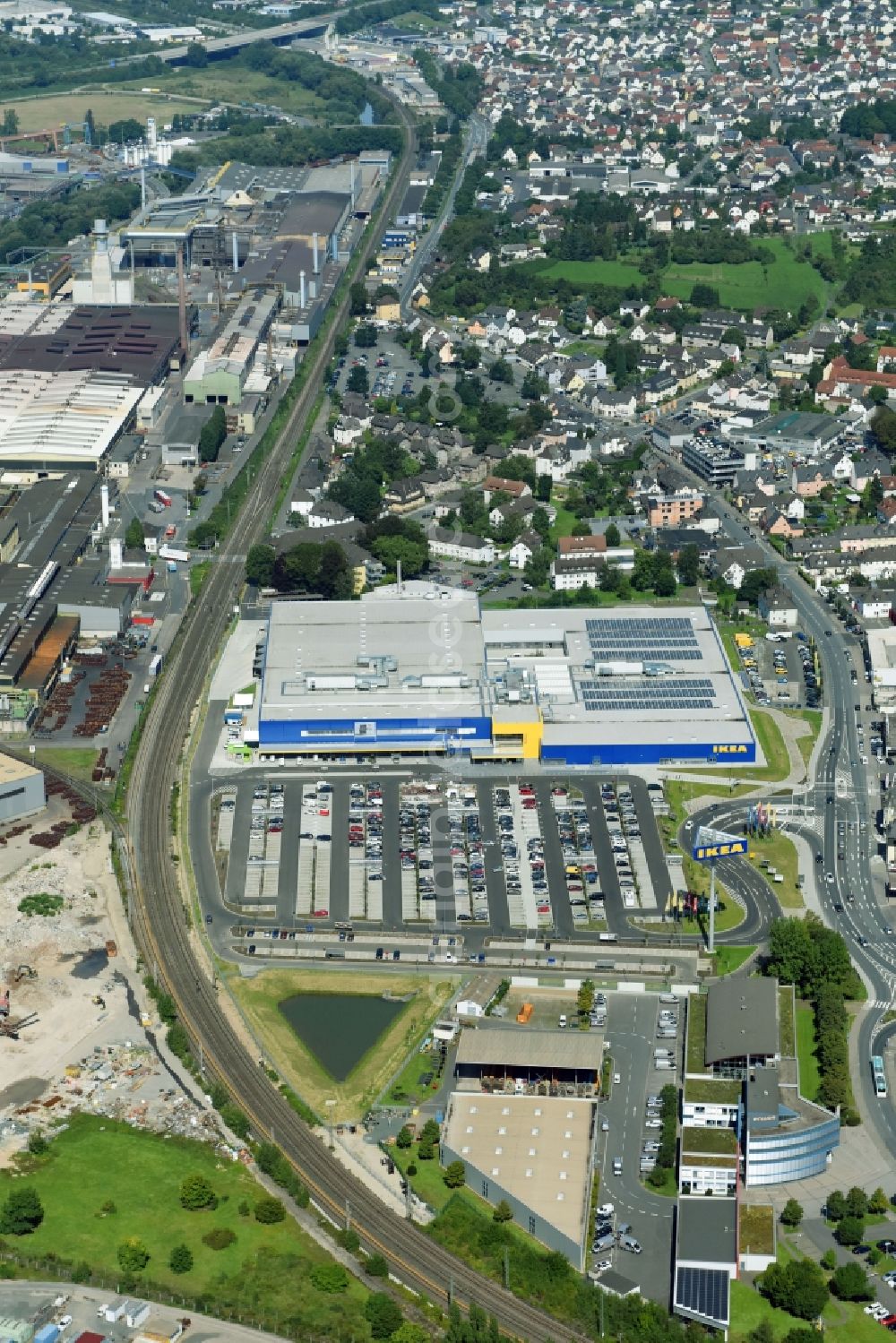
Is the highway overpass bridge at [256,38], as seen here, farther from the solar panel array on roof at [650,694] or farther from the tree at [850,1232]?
the tree at [850,1232]

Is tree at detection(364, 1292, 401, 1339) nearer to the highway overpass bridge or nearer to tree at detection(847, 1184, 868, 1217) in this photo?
tree at detection(847, 1184, 868, 1217)

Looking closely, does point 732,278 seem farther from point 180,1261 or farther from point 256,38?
point 180,1261

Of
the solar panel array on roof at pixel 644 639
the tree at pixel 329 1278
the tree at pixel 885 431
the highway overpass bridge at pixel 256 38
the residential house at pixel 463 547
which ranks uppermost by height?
the tree at pixel 329 1278

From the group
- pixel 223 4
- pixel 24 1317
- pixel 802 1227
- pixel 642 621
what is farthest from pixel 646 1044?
pixel 223 4

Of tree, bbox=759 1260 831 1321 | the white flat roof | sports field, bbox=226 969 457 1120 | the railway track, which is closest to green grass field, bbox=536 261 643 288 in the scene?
the railway track

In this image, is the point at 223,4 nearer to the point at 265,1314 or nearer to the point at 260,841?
the point at 260,841

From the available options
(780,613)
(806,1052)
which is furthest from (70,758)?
(806,1052)

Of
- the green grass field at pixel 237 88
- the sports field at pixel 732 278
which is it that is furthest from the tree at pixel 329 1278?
the green grass field at pixel 237 88
